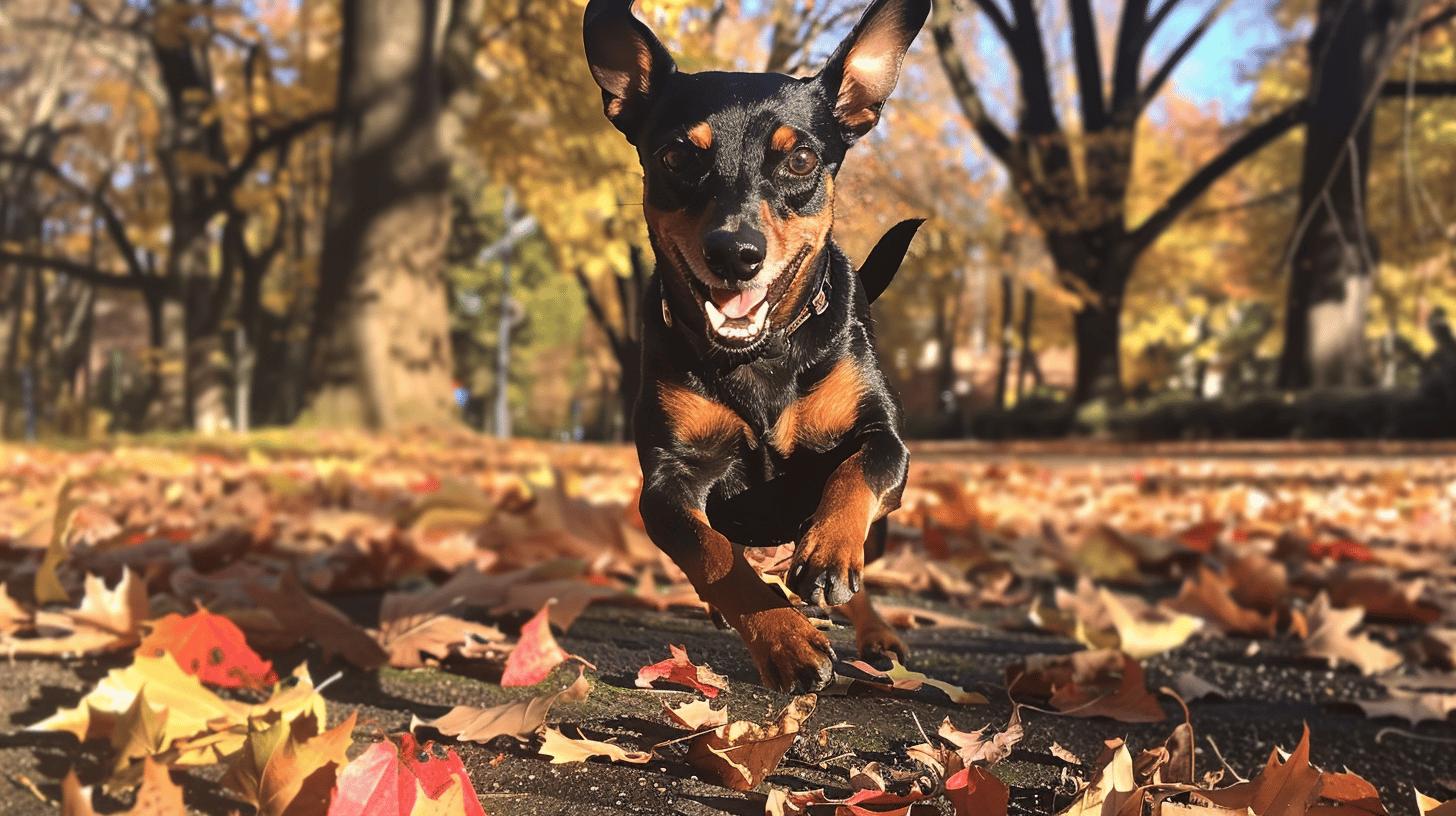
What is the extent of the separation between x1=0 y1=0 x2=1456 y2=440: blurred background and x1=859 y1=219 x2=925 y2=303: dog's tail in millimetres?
27

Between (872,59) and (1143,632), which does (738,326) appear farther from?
(1143,632)

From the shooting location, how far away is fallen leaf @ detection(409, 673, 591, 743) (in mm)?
1116

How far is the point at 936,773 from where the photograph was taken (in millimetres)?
1066

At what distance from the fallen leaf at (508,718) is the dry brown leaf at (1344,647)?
2.33 metres

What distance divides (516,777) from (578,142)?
946 mm

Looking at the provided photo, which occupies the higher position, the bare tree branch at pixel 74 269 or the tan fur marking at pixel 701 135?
the bare tree branch at pixel 74 269

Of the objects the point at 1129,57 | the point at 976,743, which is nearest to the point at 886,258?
the point at 976,743

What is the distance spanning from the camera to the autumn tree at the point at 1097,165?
939 centimetres

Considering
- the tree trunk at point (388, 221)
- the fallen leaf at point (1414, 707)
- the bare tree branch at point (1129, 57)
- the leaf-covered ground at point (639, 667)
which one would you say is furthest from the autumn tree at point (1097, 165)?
the fallen leaf at point (1414, 707)

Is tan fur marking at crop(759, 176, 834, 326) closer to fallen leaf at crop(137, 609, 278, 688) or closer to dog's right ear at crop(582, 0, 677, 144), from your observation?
dog's right ear at crop(582, 0, 677, 144)

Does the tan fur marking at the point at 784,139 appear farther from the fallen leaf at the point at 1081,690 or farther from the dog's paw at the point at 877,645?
the fallen leaf at the point at 1081,690

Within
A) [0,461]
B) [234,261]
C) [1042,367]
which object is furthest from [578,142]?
[1042,367]

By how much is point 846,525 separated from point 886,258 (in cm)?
23

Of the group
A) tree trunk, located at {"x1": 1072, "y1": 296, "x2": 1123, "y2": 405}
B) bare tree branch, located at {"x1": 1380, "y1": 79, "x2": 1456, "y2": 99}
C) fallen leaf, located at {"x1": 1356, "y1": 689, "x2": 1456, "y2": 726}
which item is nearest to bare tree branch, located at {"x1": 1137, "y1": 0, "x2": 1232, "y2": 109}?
bare tree branch, located at {"x1": 1380, "y1": 79, "x2": 1456, "y2": 99}
